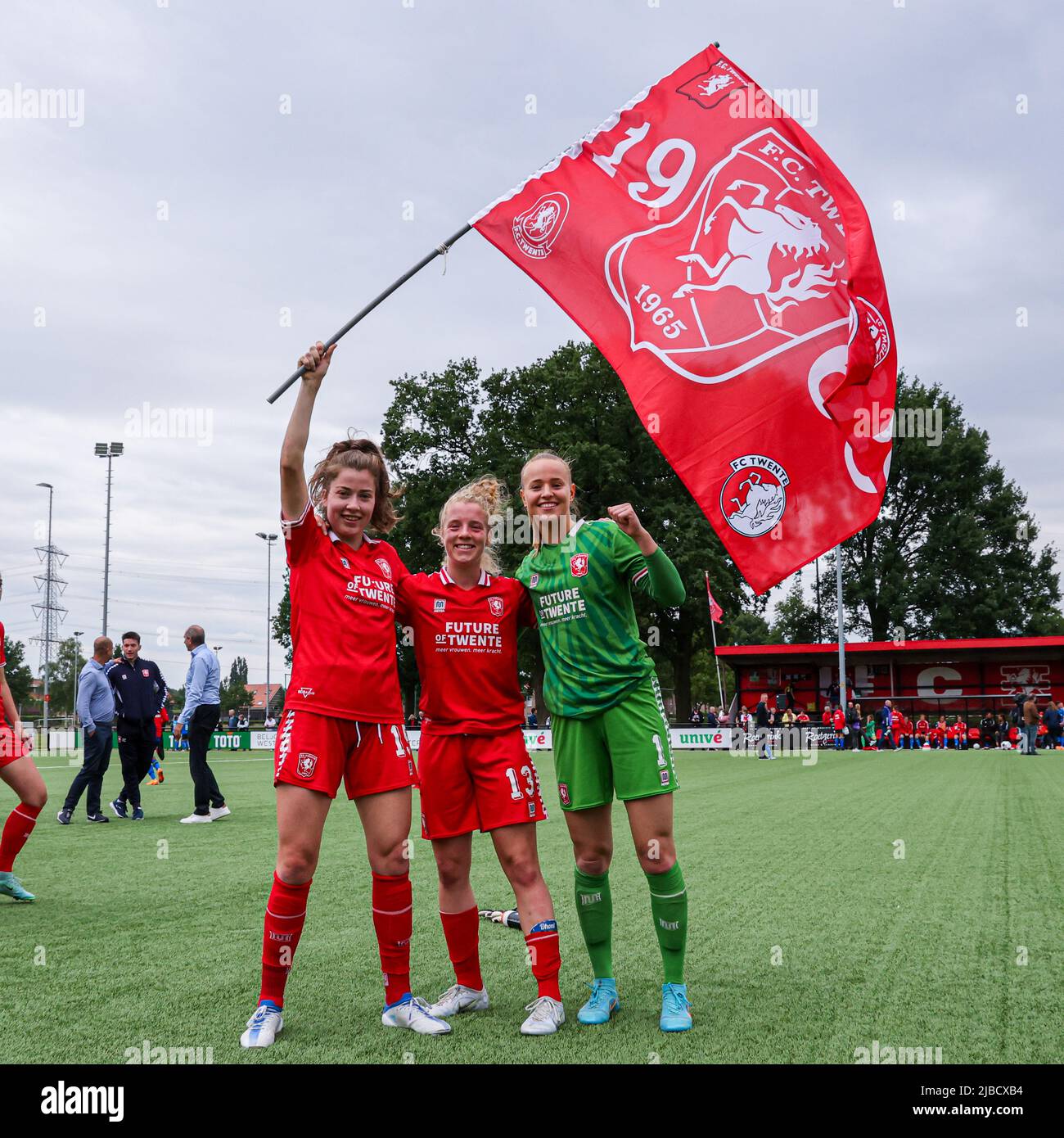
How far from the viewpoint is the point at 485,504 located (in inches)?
177

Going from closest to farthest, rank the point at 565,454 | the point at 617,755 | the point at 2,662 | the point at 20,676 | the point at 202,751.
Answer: the point at 617,755
the point at 2,662
the point at 202,751
the point at 565,454
the point at 20,676

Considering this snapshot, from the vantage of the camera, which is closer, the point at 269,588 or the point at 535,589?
the point at 535,589

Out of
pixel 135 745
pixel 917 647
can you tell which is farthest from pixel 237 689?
pixel 135 745

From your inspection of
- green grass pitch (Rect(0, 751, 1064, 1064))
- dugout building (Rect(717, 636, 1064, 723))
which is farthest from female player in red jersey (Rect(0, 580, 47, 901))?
dugout building (Rect(717, 636, 1064, 723))

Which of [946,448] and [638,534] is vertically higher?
[946,448]

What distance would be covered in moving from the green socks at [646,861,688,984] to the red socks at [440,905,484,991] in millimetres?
503

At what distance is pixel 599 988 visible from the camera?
411 cm

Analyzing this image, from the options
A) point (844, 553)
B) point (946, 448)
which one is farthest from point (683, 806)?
point (946, 448)

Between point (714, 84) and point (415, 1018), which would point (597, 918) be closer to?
point (415, 1018)

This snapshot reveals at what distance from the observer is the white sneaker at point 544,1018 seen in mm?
3779

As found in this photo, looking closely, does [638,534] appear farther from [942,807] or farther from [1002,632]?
[1002,632]

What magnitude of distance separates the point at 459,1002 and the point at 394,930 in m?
0.42
